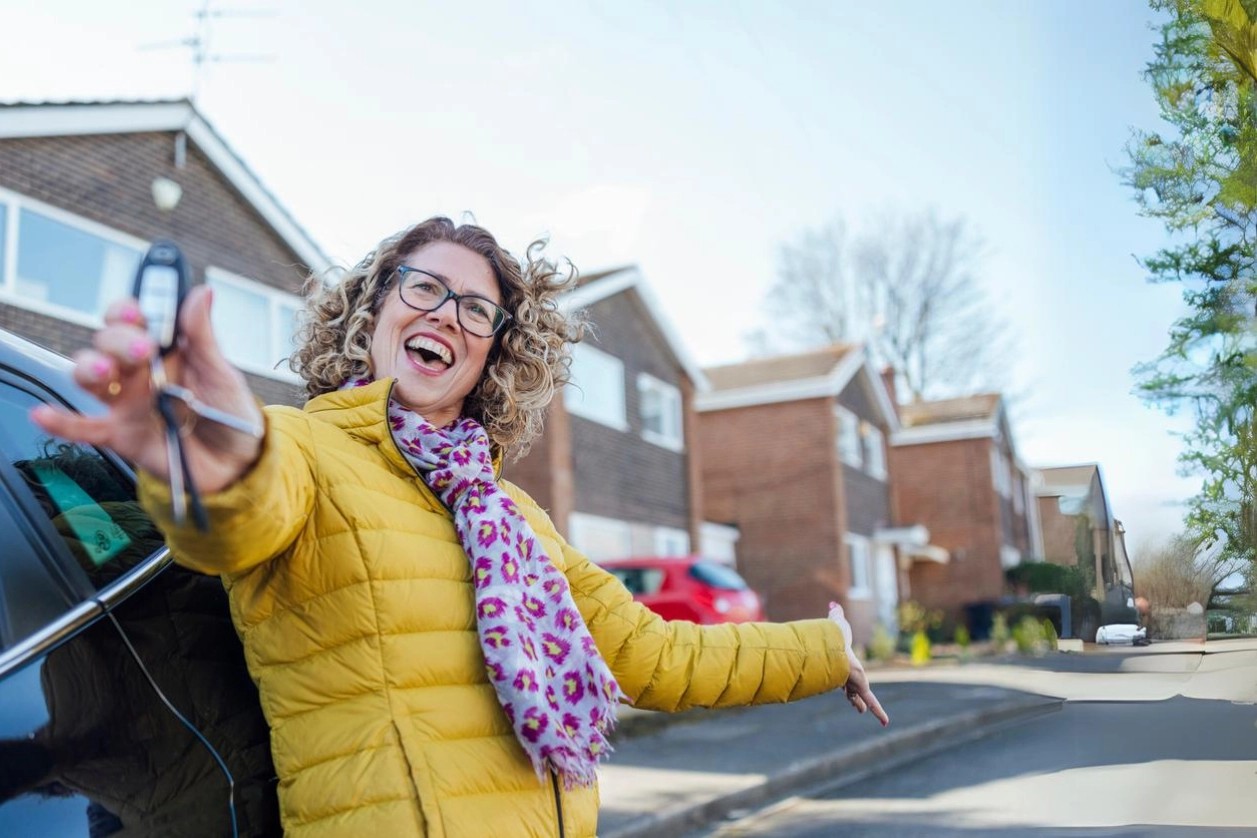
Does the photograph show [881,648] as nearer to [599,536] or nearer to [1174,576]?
[599,536]

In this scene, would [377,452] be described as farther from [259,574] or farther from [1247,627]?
[1247,627]

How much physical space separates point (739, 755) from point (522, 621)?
7.57 m

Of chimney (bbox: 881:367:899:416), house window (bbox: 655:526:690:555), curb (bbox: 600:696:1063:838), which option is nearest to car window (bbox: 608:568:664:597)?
house window (bbox: 655:526:690:555)

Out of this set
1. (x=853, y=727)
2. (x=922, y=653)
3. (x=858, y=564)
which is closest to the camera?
(x=853, y=727)

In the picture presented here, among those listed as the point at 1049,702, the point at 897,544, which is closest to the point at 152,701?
the point at 1049,702

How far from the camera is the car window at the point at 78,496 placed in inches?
65.7

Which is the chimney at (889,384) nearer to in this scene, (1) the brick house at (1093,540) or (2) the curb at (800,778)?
(2) the curb at (800,778)

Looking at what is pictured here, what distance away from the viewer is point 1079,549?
128 cm

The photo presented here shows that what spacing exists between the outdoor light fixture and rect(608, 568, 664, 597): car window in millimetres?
6577

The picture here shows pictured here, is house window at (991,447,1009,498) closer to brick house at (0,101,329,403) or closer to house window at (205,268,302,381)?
brick house at (0,101,329,403)

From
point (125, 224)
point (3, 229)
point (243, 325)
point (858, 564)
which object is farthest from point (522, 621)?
point (858, 564)

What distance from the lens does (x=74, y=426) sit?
1044 mm

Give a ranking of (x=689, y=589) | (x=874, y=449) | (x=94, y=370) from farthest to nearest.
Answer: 1. (x=874, y=449)
2. (x=689, y=589)
3. (x=94, y=370)

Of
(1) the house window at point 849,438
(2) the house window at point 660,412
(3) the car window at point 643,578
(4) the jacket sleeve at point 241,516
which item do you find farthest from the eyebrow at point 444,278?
(1) the house window at point 849,438
